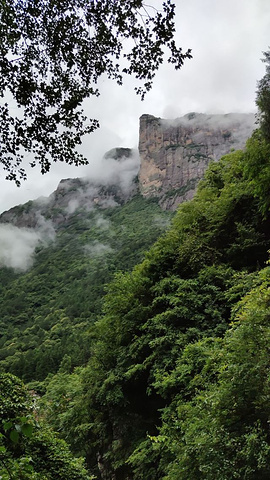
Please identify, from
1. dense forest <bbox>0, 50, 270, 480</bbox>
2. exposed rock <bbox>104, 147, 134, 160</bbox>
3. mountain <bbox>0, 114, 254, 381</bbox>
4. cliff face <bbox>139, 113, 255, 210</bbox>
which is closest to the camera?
dense forest <bbox>0, 50, 270, 480</bbox>

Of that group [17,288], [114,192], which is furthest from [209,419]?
[114,192]

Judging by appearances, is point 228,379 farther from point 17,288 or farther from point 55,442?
point 17,288

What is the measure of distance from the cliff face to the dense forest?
92.1 metres

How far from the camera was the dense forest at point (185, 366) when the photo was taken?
4.79 meters

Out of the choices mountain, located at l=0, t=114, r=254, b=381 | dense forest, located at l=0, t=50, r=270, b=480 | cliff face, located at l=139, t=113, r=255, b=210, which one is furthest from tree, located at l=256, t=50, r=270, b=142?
cliff face, located at l=139, t=113, r=255, b=210

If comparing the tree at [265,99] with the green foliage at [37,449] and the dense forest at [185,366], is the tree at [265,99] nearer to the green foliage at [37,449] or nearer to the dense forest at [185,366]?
the dense forest at [185,366]

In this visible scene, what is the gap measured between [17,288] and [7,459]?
10289 centimetres

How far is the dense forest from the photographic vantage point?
189 inches

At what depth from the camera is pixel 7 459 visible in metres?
5.11

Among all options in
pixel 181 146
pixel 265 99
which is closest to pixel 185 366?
pixel 265 99

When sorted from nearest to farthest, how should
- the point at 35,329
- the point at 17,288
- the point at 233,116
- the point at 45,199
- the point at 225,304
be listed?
the point at 225,304 → the point at 35,329 → the point at 17,288 → the point at 233,116 → the point at 45,199

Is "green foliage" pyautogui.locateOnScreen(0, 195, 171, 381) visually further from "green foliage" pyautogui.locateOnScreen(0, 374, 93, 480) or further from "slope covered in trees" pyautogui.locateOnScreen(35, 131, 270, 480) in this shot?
"green foliage" pyautogui.locateOnScreen(0, 374, 93, 480)

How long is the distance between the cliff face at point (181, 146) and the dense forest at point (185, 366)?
92.1 m

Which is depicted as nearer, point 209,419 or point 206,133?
point 209,419
